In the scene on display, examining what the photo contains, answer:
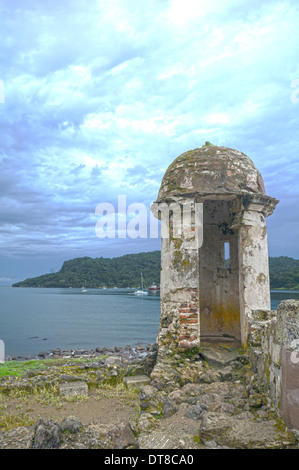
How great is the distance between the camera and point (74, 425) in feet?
→ 11.3

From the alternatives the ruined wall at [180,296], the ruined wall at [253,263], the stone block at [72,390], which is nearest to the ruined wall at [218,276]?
the ruined wall at [253,263]

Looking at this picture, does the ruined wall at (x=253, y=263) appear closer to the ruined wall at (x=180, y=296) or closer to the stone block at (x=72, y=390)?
the ruined wall at (x=180, y=296)

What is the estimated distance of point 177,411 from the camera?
4.02 metres

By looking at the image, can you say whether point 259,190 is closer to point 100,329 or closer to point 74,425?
point 74,425

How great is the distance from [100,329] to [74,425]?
2651 cm

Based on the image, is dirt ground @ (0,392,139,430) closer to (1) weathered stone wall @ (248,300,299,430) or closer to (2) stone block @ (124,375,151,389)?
(2) stone block @ (124,375,151,389)

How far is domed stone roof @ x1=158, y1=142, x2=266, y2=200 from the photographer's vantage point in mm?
5883

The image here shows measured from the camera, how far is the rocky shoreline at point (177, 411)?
10.2ft

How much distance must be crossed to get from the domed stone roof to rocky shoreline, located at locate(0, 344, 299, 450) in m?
2.75

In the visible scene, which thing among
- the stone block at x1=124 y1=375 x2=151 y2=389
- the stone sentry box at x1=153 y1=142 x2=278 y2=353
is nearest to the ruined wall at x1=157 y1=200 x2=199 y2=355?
the stone sentry box at x1=153 y1=142 x2=278 y2=353

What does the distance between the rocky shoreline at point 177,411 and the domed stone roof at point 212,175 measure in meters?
2.75

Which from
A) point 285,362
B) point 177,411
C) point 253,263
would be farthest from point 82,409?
point 253,263

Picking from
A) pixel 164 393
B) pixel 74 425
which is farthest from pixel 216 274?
pixel 74 425

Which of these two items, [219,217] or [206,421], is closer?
[206,421]
